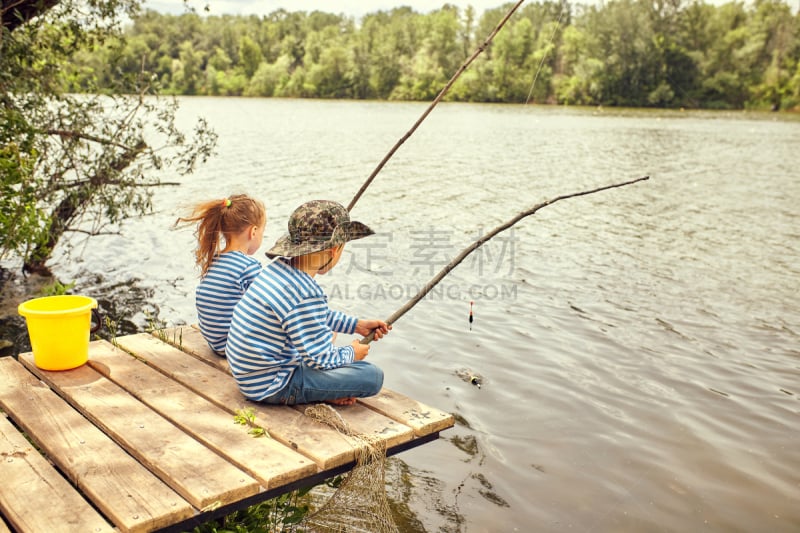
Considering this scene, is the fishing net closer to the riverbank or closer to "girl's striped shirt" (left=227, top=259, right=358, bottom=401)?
"girl's striped shirt" (left=227, top=259, right=358, bottom=401)

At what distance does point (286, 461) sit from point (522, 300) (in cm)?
581

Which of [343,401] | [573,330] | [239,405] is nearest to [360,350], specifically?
[343,401]

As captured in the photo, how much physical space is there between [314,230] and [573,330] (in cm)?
464

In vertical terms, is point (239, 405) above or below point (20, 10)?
below

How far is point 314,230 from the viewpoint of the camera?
3.15 m

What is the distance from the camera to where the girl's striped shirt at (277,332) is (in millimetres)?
3119

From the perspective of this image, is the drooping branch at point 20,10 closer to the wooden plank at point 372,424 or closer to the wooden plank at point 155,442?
the wooden plank at point 155,442

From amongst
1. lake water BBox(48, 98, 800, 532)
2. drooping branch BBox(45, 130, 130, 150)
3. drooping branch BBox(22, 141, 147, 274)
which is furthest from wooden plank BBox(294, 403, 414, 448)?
drooping branch BBox(22, 141, 147, 274)

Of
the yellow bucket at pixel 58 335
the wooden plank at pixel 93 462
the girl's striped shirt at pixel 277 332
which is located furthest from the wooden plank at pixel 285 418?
the wooden plank at pixel 93 462

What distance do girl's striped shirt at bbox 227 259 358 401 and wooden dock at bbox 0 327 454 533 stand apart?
6.5 inches

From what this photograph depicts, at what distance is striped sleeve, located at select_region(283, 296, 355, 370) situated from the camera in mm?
3127

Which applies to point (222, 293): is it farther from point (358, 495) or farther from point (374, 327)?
point (358, 495)

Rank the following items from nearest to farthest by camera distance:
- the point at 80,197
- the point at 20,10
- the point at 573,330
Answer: the point at 20,10
the point at 573,330
the point at 80,197

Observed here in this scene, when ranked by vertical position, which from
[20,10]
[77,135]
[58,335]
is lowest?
[58,335]
